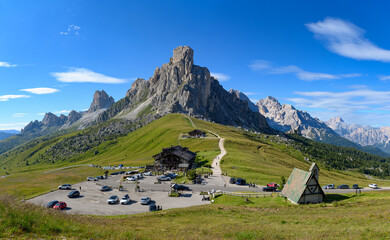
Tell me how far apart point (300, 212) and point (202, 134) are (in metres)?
122

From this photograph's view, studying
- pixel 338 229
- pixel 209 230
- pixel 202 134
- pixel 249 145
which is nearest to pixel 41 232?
pixel 209 230

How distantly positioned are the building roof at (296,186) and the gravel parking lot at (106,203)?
18210 mm

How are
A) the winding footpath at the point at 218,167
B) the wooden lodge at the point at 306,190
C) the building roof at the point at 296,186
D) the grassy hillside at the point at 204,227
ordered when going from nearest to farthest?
the grassy hillside at the point at 204,227 < the wooden lodge at the point at 306,190 < the building roof at the point at 296,186 < the winding footpath at the point at 218,167

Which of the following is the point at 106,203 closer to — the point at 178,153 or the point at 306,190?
the point at 306,190

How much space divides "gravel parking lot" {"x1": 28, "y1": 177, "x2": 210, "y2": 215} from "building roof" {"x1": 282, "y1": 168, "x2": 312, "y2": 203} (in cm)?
1821

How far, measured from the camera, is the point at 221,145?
401 feet

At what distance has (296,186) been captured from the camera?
1807 inches

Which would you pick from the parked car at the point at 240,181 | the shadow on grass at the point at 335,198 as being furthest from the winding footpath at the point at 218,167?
the shadow on grass at the point at 335,198

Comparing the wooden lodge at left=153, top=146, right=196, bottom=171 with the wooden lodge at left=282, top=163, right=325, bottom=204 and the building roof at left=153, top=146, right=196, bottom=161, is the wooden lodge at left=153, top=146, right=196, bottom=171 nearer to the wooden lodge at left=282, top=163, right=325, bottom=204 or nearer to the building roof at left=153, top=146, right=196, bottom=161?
the building roof at left=153, top=146, right=196, bottom=161

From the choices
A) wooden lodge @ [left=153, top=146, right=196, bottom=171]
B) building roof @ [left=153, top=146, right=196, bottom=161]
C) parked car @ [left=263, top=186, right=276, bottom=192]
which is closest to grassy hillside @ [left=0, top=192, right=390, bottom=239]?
parked car @ [left=263, top=186, right=276, bottom=192]

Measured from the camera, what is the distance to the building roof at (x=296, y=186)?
44.0 metres

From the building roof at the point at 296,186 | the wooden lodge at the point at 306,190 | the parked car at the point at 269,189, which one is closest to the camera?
the wooden lodge at the point at 306,190

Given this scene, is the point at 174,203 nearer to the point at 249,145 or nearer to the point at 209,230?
the point at 209,230

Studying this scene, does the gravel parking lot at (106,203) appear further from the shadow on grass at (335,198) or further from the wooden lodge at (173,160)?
the wooden lodge at (173,160)
